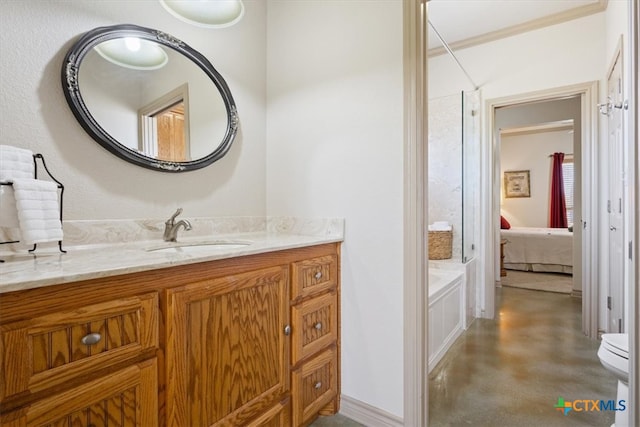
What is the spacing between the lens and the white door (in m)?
2.19

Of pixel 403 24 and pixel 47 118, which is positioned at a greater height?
pixel 403 24

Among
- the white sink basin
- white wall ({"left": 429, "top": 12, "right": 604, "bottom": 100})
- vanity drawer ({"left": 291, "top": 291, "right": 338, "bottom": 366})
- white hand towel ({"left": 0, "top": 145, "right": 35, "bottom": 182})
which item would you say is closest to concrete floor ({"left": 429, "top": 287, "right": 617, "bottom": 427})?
vanity drawer ({"left": 291, "top": 291, "right": 338, "bottom": 366})

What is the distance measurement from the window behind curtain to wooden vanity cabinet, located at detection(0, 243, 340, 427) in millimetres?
7380

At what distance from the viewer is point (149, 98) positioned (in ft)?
5.20

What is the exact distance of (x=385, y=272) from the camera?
163 cm

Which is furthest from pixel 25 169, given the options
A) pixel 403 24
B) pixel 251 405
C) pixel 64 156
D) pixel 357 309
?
pixel 403 24

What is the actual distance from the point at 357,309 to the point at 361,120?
1.00 m

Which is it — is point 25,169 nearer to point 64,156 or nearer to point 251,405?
point 64,156

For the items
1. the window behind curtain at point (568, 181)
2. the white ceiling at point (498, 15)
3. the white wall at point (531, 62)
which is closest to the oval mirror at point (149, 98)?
the white ceiling at point (498, 15)

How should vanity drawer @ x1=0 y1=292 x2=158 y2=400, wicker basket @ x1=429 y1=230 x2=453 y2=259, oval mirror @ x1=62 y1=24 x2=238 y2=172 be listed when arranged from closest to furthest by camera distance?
vanity drawer @ x1=0 y1=292 x2=158 y2=400, oval mirror @ x1=62 y1=24 x2=238 y2=172, wicker basket @ x1=429 y1=230 x2=453 y2=259

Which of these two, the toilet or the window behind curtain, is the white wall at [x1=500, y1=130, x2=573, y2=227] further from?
the toilet

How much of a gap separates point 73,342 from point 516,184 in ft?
27.8

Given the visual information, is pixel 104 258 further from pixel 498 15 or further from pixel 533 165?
pixel 533 165

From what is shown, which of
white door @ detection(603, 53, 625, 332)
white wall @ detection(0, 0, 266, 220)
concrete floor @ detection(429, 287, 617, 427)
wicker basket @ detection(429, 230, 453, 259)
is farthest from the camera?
wicker basket @ detection(429, 230, 453, 259)
